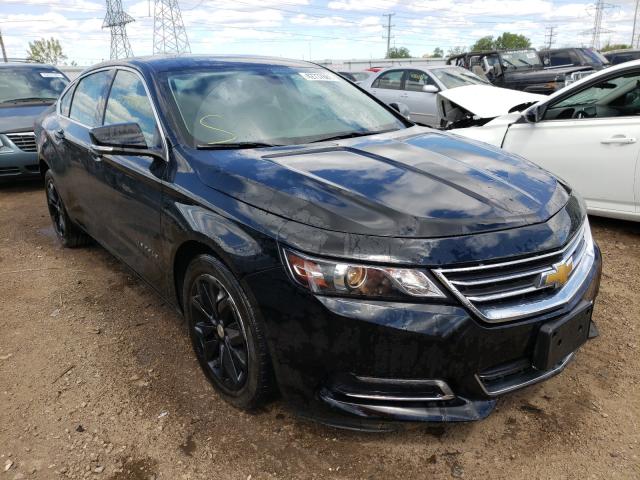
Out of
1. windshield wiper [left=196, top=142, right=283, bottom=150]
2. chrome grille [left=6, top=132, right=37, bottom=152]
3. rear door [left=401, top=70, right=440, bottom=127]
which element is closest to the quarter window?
windshield wiper [left=196, top=142, right=283, bottom=150]

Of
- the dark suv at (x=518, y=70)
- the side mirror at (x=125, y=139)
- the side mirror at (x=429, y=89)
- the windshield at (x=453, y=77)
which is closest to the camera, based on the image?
the side mirror at (x=125, y=139)

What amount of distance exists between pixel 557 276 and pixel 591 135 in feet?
10.2

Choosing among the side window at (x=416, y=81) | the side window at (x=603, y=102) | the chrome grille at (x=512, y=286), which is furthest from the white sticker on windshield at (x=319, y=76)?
the side window at (x=416, y=81)

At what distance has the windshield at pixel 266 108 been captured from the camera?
2.81m

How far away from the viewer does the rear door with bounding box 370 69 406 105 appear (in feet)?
36.2

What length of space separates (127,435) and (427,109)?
9.16 m

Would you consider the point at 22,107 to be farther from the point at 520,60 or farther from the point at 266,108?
the point at 520,60

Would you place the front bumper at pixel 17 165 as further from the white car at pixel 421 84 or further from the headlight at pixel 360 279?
the headlight at pixel 360 279

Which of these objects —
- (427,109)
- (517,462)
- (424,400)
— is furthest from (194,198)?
(427,109)

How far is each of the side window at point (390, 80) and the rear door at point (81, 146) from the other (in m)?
7.93

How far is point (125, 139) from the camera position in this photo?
2.84 m

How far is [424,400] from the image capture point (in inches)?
76.5

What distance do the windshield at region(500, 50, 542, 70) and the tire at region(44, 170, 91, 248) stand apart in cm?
1326

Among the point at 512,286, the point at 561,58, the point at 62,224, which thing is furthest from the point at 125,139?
the point at 561,58
